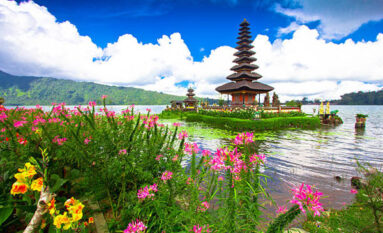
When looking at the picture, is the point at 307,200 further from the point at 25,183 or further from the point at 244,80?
the point at 244,80

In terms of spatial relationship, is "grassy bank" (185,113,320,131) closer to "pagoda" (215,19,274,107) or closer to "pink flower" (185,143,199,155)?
"pagoda" (215,19,274,107)

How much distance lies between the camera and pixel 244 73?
26500 millimetres

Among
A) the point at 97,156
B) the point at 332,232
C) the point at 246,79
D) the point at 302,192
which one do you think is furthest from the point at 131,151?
the point at 246,79

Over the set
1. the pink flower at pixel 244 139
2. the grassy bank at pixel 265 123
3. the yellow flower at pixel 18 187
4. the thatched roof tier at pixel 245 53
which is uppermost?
the thatched roof tier at pixel 245 53

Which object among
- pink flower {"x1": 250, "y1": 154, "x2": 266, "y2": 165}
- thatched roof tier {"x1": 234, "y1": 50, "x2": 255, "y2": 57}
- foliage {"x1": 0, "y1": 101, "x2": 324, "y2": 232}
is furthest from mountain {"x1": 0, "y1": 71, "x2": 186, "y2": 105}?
thatched roof tier {"x1": 234, "y1": 50, "x2": 255, "y2": 57}

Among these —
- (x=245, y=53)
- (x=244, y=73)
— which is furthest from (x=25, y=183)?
(x=245, y=53)

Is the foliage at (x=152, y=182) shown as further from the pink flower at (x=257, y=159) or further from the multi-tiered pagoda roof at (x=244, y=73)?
the multi-tiered pagoda roof at (x=244, y=73)

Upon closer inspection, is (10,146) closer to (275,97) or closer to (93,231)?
(93,231)

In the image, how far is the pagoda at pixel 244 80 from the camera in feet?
82.6

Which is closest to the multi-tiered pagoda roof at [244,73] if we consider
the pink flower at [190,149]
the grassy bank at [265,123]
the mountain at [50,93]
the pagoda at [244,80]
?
the pagoda at [244,80]

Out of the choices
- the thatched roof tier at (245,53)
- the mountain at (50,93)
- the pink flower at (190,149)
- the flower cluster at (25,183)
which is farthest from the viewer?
the thatched roof tier at (245,53)

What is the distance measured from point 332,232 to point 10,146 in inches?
204

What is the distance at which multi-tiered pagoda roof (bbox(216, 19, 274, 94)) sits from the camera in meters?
25.1

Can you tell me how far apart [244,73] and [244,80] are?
1.26 meters
